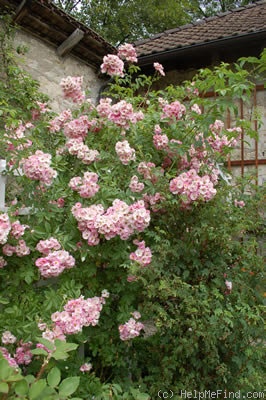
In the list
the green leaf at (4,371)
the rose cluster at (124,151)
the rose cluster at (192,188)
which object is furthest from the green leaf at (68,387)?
the rose cluster at (124,151)

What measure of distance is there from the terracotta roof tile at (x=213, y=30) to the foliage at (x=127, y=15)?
8.13 metres

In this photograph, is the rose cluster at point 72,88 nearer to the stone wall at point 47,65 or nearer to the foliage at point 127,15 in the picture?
the stone wall at point 47,65

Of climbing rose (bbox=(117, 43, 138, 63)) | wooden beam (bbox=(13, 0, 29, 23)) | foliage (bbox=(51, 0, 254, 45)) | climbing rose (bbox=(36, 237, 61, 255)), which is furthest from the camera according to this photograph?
foliage (bbox=(51, 0, 254, 45))

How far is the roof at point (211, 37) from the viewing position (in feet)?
20.8

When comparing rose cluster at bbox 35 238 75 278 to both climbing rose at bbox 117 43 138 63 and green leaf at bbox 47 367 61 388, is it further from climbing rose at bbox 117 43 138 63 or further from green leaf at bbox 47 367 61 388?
climbing rose at bbox 117 43 138 63

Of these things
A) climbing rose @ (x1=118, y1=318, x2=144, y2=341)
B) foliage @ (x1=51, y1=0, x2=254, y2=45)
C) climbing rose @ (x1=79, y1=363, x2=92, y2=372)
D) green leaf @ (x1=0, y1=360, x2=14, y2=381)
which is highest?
foliage @ (x1=51, y1=0, x2=254, y2=45)

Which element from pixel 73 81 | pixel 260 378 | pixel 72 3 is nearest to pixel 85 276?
pixel 260 378

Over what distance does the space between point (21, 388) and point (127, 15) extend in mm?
17308

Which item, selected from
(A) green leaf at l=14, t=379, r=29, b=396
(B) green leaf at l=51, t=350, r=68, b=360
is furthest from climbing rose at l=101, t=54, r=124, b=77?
(A) green leaf at l=14, t=379, r=29, b=396

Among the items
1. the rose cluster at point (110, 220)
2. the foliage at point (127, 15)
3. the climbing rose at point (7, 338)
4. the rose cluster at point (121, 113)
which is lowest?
the climbing rose at point (7, 338)

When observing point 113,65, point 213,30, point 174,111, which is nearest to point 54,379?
point 174,111

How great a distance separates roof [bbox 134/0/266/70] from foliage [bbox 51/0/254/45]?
8518 mm

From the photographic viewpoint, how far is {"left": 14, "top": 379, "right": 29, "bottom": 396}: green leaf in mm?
1038

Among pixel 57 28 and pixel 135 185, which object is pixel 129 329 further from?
pixel 57 28
